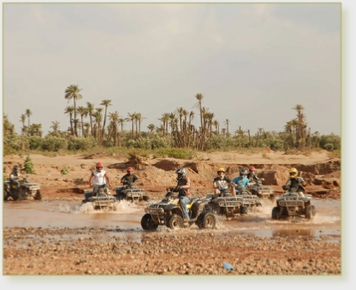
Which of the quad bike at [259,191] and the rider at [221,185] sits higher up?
the rider at [221,185]

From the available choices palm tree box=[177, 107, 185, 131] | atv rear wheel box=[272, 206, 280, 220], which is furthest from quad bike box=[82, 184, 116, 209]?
palm tree box=[177, 107, 185, 131]

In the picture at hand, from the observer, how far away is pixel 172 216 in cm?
1664

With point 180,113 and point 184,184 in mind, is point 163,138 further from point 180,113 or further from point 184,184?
point 184,184

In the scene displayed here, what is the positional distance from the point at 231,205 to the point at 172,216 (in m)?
3.30

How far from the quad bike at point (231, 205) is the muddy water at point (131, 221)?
0.22m

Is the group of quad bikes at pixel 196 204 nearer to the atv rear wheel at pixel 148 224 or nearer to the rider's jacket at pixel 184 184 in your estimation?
the atv rear wheel at pixel 148 224

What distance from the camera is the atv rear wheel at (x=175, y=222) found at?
54.5ft

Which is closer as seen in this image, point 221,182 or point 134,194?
point 221,182

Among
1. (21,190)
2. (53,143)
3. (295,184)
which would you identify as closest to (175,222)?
(295,184)

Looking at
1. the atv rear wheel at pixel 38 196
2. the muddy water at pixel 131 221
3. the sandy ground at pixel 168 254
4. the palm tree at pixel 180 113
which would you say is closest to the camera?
the sandy ground at pixel 168 254

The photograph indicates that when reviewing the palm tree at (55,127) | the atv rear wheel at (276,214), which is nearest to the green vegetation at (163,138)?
the palm tree at (55,127)

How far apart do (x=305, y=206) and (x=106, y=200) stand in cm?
658

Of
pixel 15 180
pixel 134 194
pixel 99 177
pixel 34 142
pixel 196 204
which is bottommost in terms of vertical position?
pixel 134 194

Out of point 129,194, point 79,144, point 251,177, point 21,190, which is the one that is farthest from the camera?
point 79,144
